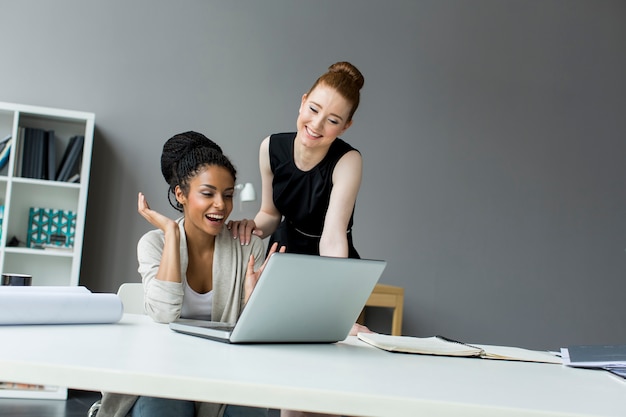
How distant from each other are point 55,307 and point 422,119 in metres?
3.70

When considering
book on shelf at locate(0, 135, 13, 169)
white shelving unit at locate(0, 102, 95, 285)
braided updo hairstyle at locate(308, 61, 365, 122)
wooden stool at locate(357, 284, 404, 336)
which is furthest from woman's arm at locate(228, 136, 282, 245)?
book on shelf at locate(0, 135, 13, 169)

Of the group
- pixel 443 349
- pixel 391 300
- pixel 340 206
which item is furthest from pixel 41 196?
pixel 443 349

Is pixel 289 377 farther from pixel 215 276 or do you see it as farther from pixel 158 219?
pixel 158 219

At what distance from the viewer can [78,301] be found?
1.20m

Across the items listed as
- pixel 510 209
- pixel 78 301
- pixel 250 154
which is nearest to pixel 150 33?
pixel 250 154

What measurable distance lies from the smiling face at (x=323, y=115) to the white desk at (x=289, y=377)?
3.48 feet

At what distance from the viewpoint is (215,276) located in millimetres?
1763

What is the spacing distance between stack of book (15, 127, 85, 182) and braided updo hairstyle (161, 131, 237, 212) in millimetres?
1757

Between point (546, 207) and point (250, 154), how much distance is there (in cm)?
207

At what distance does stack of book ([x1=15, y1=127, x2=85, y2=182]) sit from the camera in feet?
12.1

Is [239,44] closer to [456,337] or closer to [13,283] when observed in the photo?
[456,337]

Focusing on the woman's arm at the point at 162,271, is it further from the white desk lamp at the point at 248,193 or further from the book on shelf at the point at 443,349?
the white desk lamp at the point at 248,193

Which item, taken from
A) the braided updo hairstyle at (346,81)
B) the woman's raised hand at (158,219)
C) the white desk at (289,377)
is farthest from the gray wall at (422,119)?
the white desk at (289,377)

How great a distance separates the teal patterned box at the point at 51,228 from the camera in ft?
12.1
